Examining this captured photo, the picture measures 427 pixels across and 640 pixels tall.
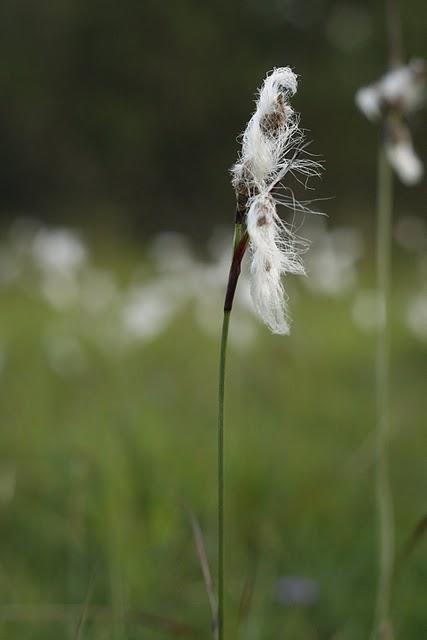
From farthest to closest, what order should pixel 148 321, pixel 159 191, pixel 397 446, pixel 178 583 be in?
pixel 159 191, pixel 397 446, pixel 148 321, pixel 178 583

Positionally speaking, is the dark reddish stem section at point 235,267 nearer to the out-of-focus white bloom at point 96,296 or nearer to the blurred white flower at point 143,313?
the blurred white flower at point 143,313

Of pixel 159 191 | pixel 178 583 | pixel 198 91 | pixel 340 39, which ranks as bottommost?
pixel 178 583

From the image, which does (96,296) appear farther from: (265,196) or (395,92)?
(265,196)

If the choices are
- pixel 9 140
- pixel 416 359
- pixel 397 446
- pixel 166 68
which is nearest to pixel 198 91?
pixel 166 68

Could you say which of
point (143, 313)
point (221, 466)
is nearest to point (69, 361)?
point (143, 313)

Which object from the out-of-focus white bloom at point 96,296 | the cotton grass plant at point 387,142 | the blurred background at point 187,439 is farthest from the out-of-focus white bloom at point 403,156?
the out-of-focus white bloom at point 96,296

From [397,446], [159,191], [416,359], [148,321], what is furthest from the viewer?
[159,191]

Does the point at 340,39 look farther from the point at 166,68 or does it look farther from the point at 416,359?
the point at 416,359
